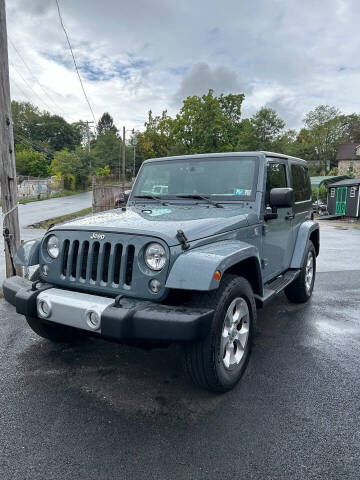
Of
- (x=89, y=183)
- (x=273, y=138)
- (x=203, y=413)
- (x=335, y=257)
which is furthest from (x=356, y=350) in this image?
(x=89, y=183)

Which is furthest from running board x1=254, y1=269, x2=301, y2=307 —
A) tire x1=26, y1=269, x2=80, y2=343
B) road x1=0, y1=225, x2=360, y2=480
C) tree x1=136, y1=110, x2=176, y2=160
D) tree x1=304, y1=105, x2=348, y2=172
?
tree x1=304, y1=105, x2=348, y2=172

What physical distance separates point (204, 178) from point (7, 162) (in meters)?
2.84

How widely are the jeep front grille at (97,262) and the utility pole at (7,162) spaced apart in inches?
103

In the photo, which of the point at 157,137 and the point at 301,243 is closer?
the point at 301,243

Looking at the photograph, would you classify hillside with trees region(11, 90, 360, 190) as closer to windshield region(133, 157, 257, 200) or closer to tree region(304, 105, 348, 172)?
tree region(304, 105, 348, 172)

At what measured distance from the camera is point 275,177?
4.07m

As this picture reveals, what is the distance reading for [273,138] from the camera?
4297cm

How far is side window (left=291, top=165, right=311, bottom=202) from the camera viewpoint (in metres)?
4.73

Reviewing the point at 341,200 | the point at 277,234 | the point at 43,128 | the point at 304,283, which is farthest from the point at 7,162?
the point at 43,128

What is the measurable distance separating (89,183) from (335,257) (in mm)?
41899

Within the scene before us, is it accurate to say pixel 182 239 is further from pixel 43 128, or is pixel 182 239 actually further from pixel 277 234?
pixel 43 128

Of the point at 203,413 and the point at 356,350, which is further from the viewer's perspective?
the point at 356,350

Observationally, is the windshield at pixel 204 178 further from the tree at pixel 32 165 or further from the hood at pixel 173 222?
the tree at pixel 32 165

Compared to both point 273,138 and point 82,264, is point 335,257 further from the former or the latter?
point 273,138
